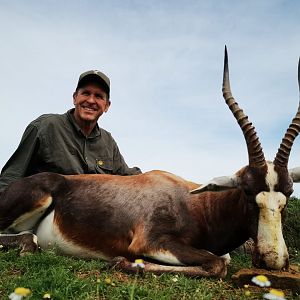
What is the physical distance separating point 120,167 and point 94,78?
1.78 m

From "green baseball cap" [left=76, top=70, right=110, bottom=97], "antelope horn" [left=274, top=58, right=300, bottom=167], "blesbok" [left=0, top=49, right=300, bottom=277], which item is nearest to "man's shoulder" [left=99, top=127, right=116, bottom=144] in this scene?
"green baseball cap" [left=76, top=70, right=110, bottom=97]

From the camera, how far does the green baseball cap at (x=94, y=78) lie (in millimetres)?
7332

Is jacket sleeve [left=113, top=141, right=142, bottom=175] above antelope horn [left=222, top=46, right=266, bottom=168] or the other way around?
the other way around

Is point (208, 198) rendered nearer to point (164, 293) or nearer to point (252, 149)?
point (252, 149)

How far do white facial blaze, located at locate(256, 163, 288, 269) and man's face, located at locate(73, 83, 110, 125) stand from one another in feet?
12.3

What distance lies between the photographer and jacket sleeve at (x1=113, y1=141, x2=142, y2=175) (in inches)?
317

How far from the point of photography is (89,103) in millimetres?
7359

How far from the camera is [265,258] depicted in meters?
3.98

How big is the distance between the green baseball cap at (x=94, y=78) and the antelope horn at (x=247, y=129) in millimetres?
2609

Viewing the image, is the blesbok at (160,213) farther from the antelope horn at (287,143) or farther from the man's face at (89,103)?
the man's face at (89,103)

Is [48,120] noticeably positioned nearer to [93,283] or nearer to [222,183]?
[222,183]

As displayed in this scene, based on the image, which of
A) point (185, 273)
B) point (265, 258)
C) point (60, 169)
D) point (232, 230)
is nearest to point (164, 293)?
point (185, 273)

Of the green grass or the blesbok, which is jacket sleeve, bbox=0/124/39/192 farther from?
the green grass

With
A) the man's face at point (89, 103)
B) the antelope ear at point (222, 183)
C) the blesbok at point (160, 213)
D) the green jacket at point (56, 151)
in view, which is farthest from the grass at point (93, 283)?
the man's face at point (89, 103)
